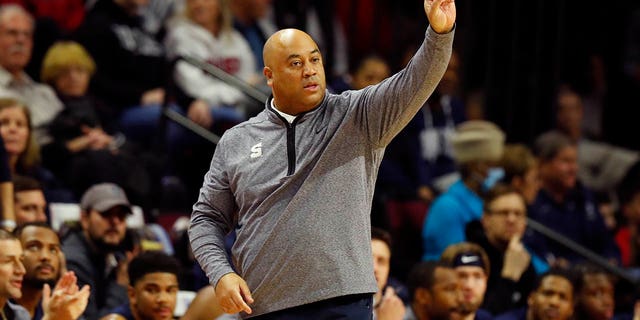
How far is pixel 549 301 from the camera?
704 cm

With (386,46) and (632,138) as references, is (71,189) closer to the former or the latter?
(386,46)

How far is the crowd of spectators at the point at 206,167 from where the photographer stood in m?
6.66

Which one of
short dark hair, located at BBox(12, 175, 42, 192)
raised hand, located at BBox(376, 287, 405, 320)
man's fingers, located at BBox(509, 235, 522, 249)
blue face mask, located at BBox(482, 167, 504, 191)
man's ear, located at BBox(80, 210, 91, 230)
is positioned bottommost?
raised hand, located at BBox(376, 287, 405, 320)

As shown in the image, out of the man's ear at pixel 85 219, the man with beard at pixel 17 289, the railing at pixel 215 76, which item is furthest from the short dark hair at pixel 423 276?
the man with beard at pixel 17 289

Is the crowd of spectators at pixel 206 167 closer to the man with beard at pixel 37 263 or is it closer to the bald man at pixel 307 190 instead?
the man with beard at pixel 37 263

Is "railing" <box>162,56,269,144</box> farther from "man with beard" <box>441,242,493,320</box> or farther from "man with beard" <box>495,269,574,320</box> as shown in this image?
"man with beard" <box>495,269,574,320</box>

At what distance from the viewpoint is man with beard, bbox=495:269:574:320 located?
704 cm

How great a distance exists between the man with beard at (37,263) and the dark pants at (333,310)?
205cm

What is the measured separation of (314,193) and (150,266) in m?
2.12

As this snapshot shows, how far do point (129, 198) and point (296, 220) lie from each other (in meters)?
3.54

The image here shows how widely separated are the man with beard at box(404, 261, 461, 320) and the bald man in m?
2.52

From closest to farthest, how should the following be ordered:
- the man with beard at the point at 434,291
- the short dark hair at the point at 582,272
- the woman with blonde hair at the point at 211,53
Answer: the man with beard at the point at 434,291 → the short dark hair at the point at 582,272 → the woman with blonde hair at the point at 211,53

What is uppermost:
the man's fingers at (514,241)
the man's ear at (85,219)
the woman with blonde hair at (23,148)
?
the woman with blonde hair at (23,148)

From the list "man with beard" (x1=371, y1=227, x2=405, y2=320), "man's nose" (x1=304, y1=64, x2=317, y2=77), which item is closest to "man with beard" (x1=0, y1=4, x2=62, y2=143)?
"man with beard" (x1=371, y1=227, x2=405, y2=320)
